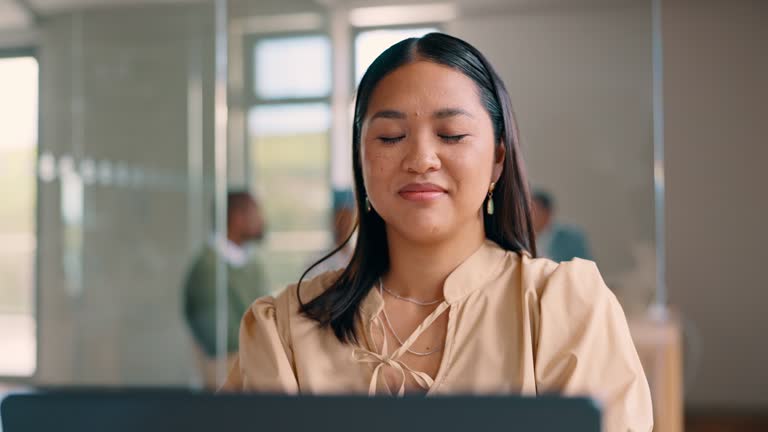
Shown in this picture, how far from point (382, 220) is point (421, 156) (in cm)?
19

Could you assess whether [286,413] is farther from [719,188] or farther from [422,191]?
[719,188]

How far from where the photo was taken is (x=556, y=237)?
147 inches

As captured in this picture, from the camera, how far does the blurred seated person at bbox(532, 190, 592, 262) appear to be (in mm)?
3668

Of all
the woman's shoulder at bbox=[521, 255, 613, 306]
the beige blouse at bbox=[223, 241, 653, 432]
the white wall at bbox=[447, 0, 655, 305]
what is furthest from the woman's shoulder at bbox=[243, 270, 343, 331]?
the white wall at bbox=[447, 0, 655, 305]

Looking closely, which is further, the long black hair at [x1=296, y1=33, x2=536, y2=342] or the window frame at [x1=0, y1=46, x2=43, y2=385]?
the window frame at [x1=0, y1=46, x2=43, y2=385]

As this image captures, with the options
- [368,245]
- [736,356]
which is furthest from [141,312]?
[736,356]

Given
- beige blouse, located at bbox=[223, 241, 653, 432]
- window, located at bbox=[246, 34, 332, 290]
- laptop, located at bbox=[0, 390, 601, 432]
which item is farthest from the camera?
window, located at bbox=[246, 34, 332, 290]

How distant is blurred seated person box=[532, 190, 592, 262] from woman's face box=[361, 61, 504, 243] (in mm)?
2667

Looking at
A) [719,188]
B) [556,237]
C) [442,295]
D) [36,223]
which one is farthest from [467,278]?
[719,188]

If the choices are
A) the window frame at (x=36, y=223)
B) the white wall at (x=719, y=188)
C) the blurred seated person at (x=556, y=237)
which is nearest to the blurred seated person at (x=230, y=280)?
the window frame at (x=36, y=223)

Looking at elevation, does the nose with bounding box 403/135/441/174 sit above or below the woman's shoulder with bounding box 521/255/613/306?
above

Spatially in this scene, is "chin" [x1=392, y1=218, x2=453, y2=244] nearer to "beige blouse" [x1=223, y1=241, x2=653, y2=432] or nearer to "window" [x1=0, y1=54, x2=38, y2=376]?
"beige blouse" [x1=223, y1=241, x2=653, y2=432]

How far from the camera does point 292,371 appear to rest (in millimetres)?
1037

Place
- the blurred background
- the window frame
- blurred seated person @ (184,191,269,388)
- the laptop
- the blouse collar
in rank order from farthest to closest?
the window frame, blurred seated person @ (184,191,269,388), the blurred background, the blouse collar, the laptop
